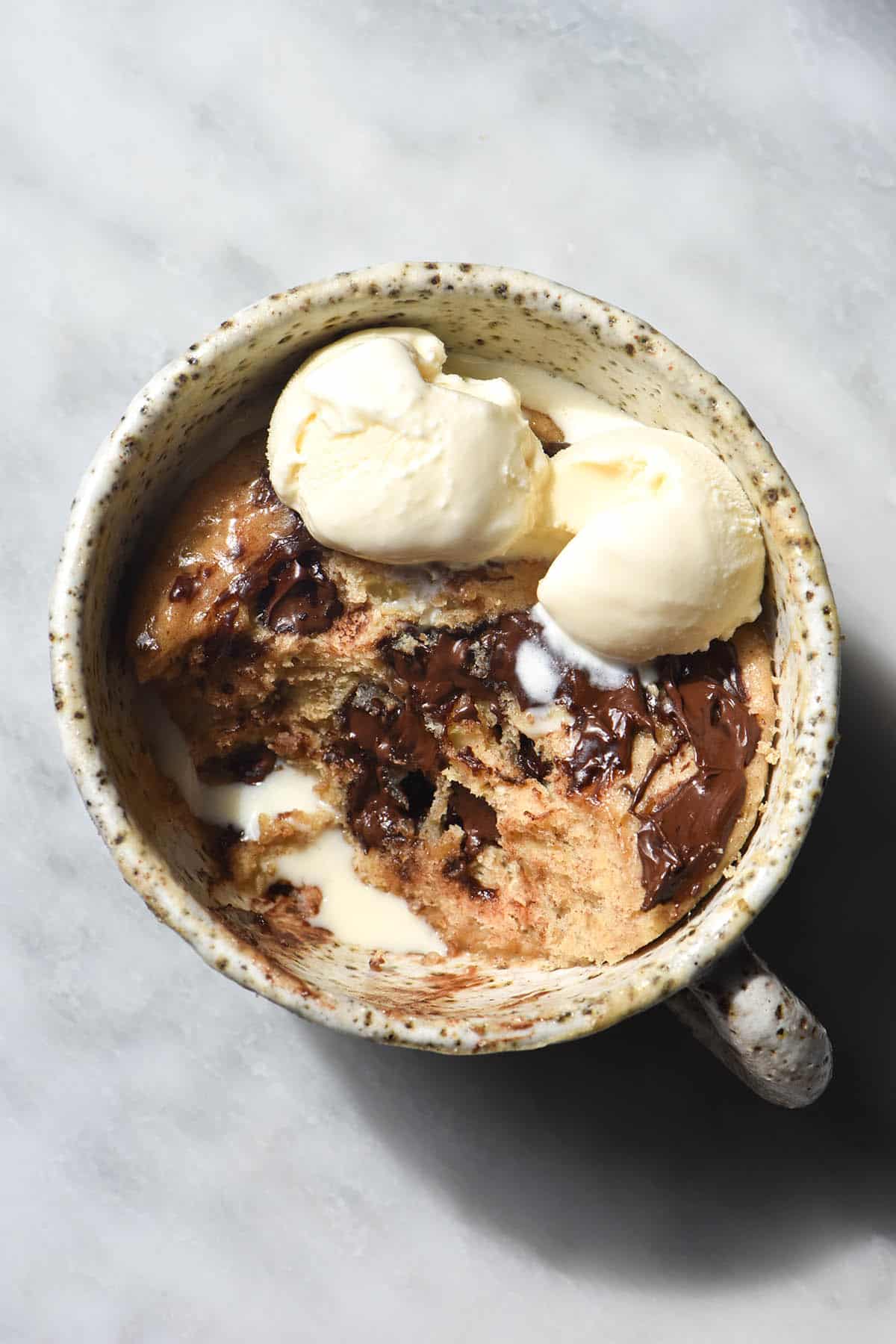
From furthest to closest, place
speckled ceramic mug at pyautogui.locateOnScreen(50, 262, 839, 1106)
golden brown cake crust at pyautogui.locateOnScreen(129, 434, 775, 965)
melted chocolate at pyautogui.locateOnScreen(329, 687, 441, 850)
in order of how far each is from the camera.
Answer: melted chocolate at pyautogui.locateOnScreen(329, 687, 441, 850)
golden brown cake crust at pyautogui.locateOnScreen(129, 434, 775, 965)
speckled ceramic mug at pyautogui.locateOnScreen(50, 262, 839, 1106)

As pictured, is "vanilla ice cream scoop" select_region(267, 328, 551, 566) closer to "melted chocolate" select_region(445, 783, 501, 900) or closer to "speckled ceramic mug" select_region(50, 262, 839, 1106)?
"speckled ceramic mug" select_region(50, 262, 839, 1106)

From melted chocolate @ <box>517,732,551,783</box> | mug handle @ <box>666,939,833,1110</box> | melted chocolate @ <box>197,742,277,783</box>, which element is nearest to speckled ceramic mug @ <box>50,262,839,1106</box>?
mug handle @ <box>666,939,833,1110</box>

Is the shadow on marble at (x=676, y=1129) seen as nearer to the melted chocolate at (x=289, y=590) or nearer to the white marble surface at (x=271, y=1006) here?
the white marble surface at (x=271, y=1006)

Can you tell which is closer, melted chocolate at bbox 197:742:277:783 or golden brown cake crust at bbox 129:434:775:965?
golden brown cake crust at bbox 129:434:775:965

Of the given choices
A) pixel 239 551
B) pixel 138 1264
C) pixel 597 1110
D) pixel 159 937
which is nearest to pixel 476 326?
pixel 239 551

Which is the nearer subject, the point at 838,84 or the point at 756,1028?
the point at 756,1028

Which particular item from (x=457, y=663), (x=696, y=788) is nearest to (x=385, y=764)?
(x=457, y=663)

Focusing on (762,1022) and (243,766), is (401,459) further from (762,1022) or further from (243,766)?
(762,1022)

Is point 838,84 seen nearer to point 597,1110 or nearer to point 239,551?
point 239,551
